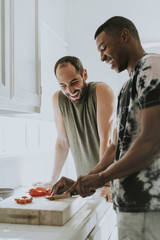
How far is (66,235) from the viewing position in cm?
107

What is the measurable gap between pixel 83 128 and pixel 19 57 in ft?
2.30

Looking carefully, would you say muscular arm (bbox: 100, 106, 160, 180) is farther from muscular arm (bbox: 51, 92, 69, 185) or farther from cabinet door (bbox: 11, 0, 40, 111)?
muscular arm (bbox: 51, 92, 69, 185)

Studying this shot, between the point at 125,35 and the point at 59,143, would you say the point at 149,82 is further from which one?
the point at 59,143

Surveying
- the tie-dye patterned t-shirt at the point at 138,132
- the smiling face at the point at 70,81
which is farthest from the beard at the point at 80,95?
the tie-dye patterned t-shirt at the point at 138,132

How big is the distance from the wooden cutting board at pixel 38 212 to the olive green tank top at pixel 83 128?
2.29 feet

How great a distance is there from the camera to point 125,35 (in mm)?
1080

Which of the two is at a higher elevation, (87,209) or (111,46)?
(111,46)

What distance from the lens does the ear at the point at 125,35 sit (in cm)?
108

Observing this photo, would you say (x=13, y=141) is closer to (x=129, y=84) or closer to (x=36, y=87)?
(x=36, y=87)

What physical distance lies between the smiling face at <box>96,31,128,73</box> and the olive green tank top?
75 centimetres

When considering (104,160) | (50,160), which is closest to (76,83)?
(104,160)

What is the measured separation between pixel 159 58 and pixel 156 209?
0.46m

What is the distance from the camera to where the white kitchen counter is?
1050 mm

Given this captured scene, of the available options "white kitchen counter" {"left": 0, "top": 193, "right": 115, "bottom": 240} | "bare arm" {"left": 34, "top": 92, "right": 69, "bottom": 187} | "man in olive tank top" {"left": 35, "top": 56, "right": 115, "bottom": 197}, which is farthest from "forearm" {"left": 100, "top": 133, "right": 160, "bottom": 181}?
"bare arm" {"left": 34, "top": 92, "right": 69, "bottom": 187}
